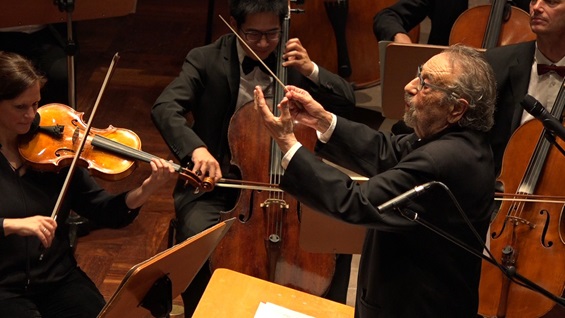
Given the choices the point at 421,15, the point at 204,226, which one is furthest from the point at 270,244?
the point at 421,15

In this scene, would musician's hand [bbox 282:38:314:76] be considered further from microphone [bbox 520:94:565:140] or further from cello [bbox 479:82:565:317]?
microphone [bbox 520:94:565:140]

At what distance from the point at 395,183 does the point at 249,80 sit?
1.24 metres

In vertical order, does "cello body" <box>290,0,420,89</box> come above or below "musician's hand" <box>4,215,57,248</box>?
above

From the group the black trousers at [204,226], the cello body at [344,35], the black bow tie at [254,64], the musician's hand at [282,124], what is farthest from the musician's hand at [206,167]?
Result: the cello body at [344,35]

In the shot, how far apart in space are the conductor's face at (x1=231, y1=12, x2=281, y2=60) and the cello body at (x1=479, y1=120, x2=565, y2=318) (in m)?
0.89

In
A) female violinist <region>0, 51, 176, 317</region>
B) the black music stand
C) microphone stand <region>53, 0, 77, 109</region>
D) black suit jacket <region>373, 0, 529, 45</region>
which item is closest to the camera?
the black music stand

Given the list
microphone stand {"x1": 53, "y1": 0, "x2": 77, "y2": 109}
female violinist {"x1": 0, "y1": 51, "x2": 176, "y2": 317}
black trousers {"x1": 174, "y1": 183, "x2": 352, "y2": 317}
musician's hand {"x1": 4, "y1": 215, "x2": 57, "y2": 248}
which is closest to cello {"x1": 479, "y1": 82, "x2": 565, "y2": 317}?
black trousers {"x1": 174, "y1": 183, "x2": 352, "y2": 317}

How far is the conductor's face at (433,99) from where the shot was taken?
87.0 inches

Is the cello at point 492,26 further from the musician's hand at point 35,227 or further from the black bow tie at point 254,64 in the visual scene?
the musician's hand at point 35,227

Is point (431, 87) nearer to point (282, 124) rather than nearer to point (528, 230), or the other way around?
point (282, 124)

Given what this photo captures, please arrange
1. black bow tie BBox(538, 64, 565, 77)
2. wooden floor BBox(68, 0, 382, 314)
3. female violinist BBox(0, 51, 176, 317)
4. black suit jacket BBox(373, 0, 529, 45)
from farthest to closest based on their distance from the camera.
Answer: black suit jacket BBox(373, 0, 529, 45)
wooden floor BBox(68, 0, 382, 314)
black bow tie BBox(538, 64, 565, 77)
female violinist BBox(0, 51, 176, 317)

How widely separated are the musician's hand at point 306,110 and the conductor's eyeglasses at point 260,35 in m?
0.72

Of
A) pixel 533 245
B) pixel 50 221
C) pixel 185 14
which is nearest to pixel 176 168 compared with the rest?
pixel 50 221

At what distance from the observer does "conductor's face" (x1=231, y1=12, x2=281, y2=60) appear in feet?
10.2
